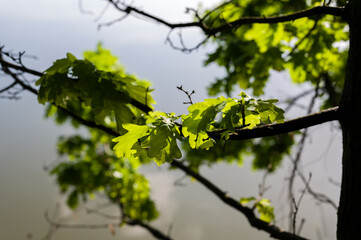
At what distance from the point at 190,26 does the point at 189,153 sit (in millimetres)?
5734

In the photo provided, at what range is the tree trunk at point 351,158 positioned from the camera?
1.72m

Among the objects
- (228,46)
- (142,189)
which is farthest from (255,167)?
(228,46)

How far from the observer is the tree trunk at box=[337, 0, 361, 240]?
5.66 feet

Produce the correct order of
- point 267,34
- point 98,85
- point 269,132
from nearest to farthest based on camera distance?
point 269,132, point 98,85, point 267,34

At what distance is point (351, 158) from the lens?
179 centimetres

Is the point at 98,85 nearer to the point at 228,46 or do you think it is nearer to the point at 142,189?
the point at 228,46

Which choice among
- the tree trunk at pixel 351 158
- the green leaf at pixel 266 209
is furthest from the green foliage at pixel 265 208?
the tree trunk at pixel 351 158

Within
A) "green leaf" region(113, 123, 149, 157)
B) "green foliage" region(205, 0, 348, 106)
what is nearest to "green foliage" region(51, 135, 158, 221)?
"green foliage" region(205, 0, 348, 106)

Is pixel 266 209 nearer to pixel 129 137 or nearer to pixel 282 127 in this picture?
pixel 282 127

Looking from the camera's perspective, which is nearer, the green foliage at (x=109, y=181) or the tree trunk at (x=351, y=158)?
the tree trunk at (x=351, y=158)

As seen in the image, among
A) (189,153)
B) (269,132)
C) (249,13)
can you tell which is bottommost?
(269,132)

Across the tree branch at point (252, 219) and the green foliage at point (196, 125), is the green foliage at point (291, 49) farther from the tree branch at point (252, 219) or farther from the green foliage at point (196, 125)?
the green foliage at point (196, 125)

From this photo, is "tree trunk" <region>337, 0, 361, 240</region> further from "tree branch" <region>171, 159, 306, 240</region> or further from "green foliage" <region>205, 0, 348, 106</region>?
"green foliage" <region>205, 0, 348, 106</region>

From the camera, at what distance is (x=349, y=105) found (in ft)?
5.82
